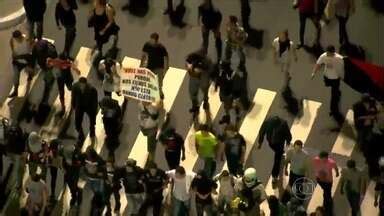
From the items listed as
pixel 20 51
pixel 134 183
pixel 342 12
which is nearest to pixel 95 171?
pixel 134 183

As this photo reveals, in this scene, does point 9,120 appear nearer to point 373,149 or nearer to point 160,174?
point 160,174

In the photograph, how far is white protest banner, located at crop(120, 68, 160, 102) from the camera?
66.3 ft

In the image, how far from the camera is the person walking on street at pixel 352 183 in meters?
19.3

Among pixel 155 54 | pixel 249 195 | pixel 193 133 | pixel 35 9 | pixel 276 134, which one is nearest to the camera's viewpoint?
pixel 249 195

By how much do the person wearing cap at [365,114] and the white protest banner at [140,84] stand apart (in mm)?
3381

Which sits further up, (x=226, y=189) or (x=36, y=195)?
(x=226, y=189)

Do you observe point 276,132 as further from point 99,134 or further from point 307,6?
point 99,134

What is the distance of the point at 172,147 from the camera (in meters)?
20.2

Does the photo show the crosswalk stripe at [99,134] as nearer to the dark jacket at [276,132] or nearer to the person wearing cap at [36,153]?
the person wearing cap at [36,153]

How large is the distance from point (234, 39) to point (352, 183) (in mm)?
3730

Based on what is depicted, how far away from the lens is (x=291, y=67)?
22391 mm

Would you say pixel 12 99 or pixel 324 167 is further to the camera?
pixel 12 99

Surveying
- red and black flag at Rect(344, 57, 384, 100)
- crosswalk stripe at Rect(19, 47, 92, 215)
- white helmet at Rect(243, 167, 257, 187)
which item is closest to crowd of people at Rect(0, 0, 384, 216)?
white helmet at Rect(243, 167, 257, 187)

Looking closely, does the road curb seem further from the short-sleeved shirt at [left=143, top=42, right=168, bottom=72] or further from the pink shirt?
the pink shirt
